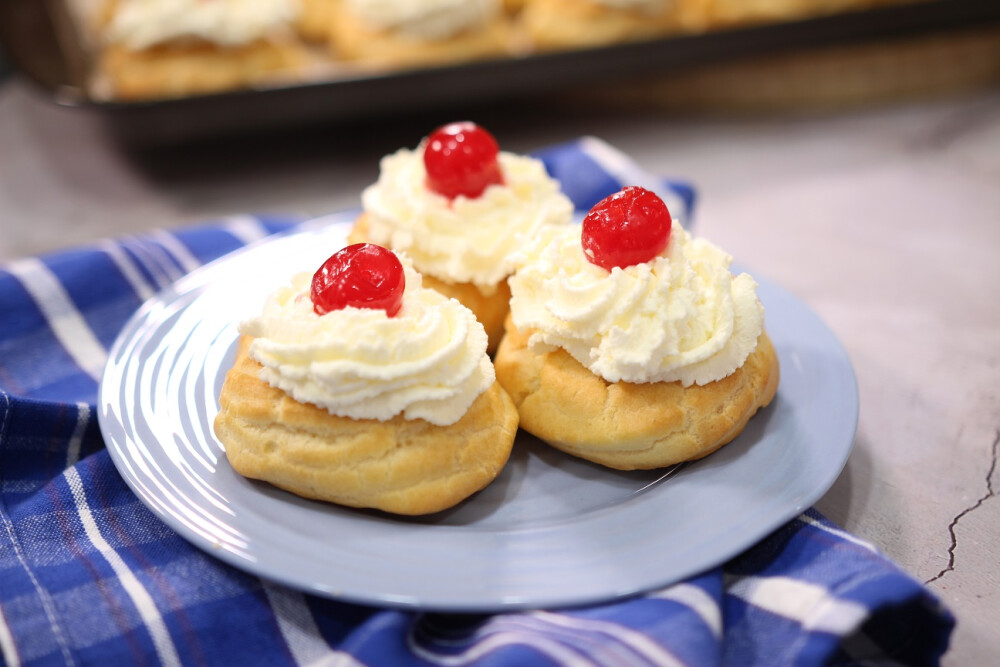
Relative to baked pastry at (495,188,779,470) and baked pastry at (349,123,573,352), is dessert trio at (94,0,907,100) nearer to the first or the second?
baked pastry at (349,123,573,352)

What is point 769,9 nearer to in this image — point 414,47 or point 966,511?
point 414,47

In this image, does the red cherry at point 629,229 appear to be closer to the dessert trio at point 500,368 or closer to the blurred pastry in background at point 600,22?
the dessert trio at point 500,368

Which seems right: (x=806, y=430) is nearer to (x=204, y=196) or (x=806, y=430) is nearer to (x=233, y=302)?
(x=233, y=302)

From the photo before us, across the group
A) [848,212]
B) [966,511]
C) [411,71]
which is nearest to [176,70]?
[411,71]

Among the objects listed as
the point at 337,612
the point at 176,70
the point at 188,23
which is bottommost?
the point at 337,612

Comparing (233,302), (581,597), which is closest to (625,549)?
(581,597)
